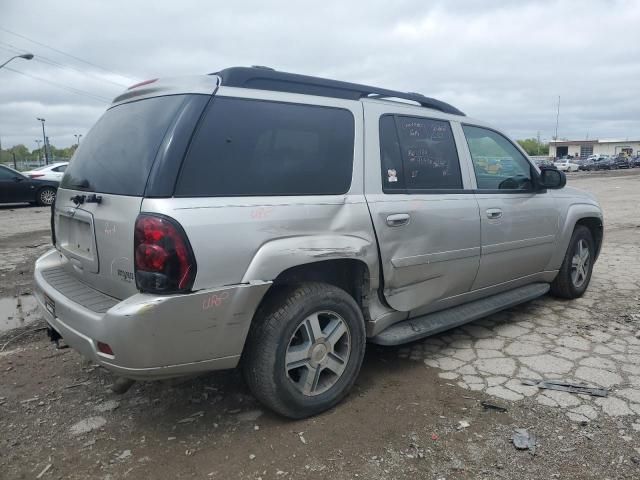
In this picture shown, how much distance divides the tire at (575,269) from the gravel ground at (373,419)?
77cm

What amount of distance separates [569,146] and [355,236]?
107830 mm

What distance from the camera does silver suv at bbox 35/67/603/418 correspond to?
93.8 inches

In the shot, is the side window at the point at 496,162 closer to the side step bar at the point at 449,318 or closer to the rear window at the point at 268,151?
the side step bar at the point at 449,318

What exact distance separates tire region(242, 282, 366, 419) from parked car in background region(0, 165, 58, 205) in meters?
13.6

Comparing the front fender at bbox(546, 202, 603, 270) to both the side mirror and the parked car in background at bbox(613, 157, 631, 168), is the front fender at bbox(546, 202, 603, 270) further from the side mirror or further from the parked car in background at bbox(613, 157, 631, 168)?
the parked car in background at bbox(613, 157, 631, 168)

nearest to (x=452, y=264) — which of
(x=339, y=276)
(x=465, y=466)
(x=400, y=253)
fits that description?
(x=400, y=253)

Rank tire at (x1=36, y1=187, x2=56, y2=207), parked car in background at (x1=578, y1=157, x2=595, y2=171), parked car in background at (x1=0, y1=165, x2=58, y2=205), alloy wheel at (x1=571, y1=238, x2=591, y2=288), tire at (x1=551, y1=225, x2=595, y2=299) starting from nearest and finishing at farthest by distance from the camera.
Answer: tire at (x1=551, y1=225, x2=595, y2=299)
alloy wheel at (x1=571, y1=238, x2=591, y2=288)
parked car in background at (x1=0, y1=165, x2=58, y2=205)
tire at (x1=36, y1=187, x2=56, y2=207)
parked car in background at (x1=578, y1=157, x2=595, y2=171)

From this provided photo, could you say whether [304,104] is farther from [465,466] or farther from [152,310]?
[465,466]

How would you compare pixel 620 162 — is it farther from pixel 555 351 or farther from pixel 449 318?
pixel 449 318

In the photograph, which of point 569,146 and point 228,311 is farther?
point 569,146

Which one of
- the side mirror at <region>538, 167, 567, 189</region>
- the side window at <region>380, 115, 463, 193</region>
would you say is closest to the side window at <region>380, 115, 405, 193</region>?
the side window at <region>380, 115, 463, 193</region>

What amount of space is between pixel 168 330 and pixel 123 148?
1.08 meters

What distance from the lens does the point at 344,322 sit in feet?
9.79

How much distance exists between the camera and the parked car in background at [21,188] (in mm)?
14109
